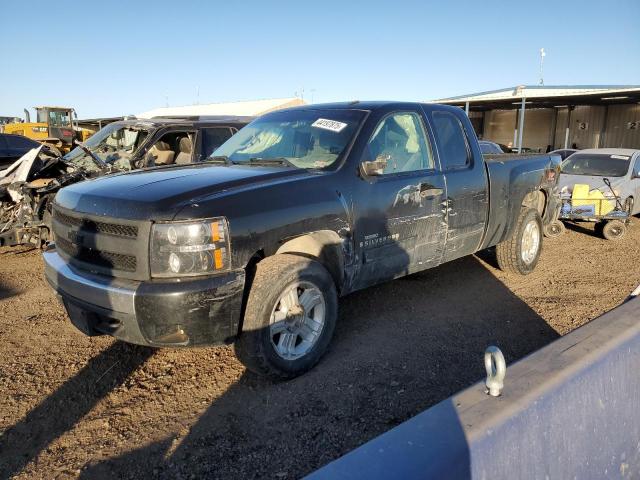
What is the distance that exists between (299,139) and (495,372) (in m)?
2.99

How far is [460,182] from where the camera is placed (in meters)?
4.73

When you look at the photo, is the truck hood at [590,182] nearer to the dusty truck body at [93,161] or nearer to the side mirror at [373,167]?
the dusty truck body at [93,161]

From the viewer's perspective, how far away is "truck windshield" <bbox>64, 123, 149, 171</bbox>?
7.27 m

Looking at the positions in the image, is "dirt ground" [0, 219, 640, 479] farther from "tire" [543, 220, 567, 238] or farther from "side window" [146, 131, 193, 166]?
"tire" [543, 220, 567, 238]

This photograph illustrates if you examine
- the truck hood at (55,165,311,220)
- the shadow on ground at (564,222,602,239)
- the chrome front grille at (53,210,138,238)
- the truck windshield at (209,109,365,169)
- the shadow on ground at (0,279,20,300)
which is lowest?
the shadow on ground at (564,222,602,239)

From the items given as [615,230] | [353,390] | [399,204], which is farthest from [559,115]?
[353,390]

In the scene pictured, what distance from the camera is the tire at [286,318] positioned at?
3.19 metres

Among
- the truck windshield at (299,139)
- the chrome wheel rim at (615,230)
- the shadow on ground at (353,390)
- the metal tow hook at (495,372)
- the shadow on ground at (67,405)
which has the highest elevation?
the truck windshield at (299,139)

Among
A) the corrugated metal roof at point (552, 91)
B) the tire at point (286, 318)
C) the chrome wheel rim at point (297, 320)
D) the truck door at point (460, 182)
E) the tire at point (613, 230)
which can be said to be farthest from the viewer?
the corrugated metal roof at point (552, 91)

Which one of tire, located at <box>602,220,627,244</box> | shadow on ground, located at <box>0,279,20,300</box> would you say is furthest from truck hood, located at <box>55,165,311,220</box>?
tire, located at <box>602,220,627,244</box>

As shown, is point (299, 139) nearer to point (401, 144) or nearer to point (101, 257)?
point (401, 144)

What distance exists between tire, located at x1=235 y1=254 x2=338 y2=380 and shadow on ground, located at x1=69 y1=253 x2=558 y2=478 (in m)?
0.17

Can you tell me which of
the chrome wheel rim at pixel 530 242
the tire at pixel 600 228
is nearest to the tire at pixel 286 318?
the chrome wheel rim at pixel 530 242

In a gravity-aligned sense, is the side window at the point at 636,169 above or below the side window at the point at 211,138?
below
